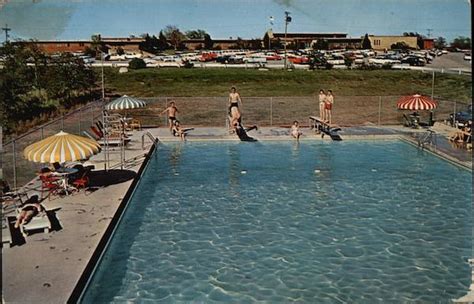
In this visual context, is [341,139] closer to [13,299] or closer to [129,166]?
[129,166]

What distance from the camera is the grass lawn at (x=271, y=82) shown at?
35938 millimetres

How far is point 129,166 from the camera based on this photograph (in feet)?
43.9

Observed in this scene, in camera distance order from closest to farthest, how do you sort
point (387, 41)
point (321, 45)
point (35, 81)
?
point (35, 81) < point (321, 45) < point (387, 41)

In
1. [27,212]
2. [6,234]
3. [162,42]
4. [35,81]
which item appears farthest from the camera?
[162,42]

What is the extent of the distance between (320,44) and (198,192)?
221 feet

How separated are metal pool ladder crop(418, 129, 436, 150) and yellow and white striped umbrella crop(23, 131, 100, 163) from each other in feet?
34.4

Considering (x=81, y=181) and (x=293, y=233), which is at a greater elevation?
(x=81, y=181)

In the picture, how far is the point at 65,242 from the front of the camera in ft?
25.3

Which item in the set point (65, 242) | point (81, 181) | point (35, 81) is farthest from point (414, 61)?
point (65, 242)

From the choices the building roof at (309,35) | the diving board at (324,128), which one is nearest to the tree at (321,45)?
the building roof at (309,35)

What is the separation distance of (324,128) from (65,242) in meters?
A: 13.0

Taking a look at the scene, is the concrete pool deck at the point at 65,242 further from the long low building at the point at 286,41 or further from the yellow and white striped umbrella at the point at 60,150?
the long low building at the point at 286,41

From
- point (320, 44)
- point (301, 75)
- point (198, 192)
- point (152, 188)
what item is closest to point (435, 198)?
point (198, 192)

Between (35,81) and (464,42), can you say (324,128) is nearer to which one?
(35,81)
